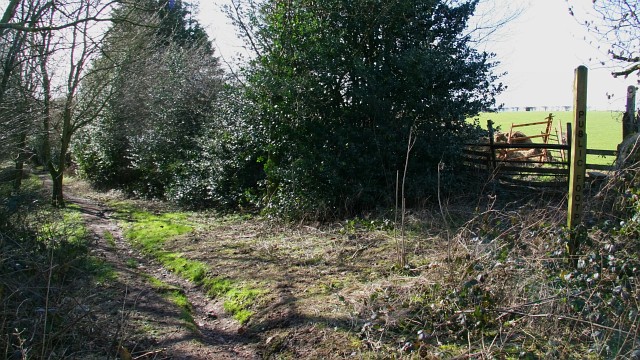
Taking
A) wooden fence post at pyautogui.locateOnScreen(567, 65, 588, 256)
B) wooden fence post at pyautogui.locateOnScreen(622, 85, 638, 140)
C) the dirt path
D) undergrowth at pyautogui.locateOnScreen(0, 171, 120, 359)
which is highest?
wooden fence post at pyautogui.locateOnScreen(622, 85, 638, 140)

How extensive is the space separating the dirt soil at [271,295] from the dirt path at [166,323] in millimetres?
14

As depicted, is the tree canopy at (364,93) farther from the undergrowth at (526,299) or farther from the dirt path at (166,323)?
the undergrowth at (526,299)

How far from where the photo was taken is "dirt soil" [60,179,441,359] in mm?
6090

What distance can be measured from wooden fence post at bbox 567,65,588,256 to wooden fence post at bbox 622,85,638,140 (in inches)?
245

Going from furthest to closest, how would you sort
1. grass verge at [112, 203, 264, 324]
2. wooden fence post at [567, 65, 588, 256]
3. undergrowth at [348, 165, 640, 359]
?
grass verge at [112, 203, 264, 324]
wooden fence post at [567, 65, 588, 256]
undergrowth at [348, 165, 640, 359]

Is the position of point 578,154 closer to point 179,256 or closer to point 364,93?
point 364,93

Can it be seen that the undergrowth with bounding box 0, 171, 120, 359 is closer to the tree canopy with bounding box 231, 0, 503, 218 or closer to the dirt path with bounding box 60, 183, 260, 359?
the dirt path with bounding box 60, 183, 260, 359

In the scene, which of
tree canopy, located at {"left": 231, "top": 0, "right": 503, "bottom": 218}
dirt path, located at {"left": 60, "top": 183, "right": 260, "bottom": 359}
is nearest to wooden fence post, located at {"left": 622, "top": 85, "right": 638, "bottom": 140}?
tree canopy, located at {"left": 231, "top": 0, "right": 503, "bottom": 218}

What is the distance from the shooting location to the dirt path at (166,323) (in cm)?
604

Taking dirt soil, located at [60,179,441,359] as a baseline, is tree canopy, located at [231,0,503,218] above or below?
A: above

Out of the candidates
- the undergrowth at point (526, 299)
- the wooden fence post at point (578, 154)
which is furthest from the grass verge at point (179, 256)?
the wooden fence post at point (578, 154)

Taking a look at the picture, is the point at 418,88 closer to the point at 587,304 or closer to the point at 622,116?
the point at 622,116

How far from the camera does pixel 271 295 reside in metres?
7.66

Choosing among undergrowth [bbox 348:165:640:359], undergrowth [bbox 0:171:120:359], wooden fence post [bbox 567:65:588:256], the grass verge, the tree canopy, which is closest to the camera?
undergrowth [bbox 0:171:120:359]
